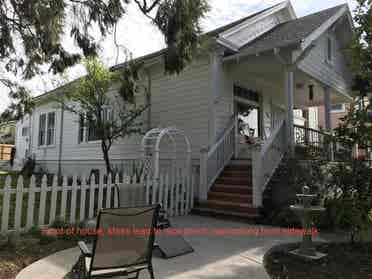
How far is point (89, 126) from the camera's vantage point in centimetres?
920

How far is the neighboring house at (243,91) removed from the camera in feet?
24.1

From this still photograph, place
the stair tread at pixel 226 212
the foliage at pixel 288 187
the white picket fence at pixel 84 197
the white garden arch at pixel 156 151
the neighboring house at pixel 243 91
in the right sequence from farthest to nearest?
the neighboring house at pixel 243 91 → the white garden arch at pixel 156 151 → the stair tread at pixel 226 212 → the foliage at pixel 288 187 → the white picket fence at pixel 84 197

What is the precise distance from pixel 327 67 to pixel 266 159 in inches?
213

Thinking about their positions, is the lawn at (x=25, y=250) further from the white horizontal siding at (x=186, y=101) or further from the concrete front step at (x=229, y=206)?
the white horizontal siding at (x=186, y=101)

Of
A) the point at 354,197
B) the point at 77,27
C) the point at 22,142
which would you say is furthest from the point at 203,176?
the point at 22,142

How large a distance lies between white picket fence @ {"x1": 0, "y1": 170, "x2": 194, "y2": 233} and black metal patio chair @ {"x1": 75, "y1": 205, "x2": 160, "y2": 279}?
1.91 metres

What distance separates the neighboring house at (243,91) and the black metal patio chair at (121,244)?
425 centimetres

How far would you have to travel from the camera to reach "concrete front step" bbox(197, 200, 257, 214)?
21.2 feet

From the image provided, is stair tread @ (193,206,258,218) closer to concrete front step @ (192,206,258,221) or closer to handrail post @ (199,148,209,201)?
concrete front step @ (192,206,258,221)

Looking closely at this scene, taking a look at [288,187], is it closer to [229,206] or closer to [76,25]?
[229,206]

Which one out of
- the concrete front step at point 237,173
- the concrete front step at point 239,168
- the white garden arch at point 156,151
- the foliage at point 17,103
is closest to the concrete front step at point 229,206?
the white garden arch at point 156,151

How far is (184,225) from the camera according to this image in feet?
19.2

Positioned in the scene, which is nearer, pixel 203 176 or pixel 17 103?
pixel 203 176

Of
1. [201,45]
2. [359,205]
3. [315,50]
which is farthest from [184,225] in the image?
[315,50]
